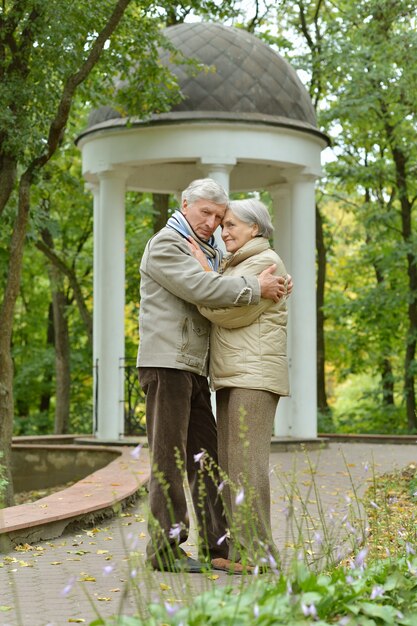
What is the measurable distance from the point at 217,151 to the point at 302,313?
8.63 ft

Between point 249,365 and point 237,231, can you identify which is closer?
point 249,365

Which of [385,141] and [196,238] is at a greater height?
[385,141]

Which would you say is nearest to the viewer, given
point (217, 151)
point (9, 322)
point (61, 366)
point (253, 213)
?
point (253, 213)

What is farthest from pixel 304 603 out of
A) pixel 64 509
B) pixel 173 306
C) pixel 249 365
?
pixel 64 509

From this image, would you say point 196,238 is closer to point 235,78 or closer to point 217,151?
point 217,151

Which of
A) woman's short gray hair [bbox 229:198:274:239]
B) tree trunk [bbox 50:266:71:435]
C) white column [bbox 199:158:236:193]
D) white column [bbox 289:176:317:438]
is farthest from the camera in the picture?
tree trunk [bbox 50:266:71:435]

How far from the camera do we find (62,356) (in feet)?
81.5

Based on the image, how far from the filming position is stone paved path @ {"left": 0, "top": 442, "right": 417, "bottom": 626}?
15.0 feet

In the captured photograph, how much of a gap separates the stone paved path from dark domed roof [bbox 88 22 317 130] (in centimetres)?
617

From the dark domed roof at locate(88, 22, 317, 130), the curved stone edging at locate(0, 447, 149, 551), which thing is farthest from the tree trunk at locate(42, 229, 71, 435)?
the curved stone edging at locate(0, 447, 149, 551)

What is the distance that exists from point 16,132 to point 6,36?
0.99m

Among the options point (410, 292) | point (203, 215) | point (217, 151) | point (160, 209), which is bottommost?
point (203, 215)

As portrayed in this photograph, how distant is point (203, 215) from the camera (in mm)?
6145

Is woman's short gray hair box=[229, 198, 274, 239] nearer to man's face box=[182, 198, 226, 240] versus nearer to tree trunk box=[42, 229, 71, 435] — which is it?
man's face box=[182, 198, 226, 240]
